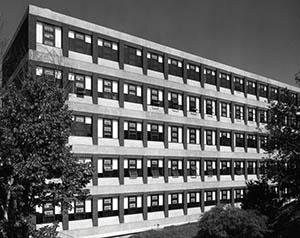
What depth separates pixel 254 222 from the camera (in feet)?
83.7

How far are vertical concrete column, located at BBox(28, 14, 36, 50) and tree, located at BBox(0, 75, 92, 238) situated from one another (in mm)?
10837

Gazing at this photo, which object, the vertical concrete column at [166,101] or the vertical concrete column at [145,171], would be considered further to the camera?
the vertical concrete column at [166,101]

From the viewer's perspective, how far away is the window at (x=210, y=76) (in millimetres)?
40031

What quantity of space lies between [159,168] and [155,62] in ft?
30.7

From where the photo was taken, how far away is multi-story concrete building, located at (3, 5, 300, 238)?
90.2 feet

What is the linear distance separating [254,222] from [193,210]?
1215cm

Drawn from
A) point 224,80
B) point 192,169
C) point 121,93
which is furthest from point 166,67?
point 192,169

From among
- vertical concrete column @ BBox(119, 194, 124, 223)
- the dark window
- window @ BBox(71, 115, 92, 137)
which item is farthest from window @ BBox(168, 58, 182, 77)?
the dark window

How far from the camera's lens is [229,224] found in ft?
81.0

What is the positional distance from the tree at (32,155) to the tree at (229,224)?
11.8m

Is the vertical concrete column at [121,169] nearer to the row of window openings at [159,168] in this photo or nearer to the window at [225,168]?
the row of window openings at [159,168]

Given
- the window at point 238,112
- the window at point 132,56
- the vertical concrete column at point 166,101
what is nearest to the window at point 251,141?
the window at point 238,112

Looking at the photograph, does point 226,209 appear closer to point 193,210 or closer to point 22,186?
point 193,210

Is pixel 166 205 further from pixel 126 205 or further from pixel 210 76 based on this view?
pixel 210 76
